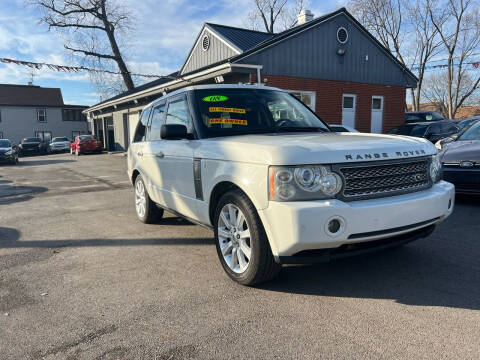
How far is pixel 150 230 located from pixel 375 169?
345cm

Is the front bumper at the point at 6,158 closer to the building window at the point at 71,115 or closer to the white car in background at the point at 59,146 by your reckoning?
the white car in background at the point at 59,146

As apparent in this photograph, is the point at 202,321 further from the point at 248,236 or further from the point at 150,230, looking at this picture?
the point at 150,230

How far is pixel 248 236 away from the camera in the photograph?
318 centimetres

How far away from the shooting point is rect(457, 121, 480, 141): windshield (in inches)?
270

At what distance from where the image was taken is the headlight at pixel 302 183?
9.11ft

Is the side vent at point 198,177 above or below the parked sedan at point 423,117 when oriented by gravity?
below

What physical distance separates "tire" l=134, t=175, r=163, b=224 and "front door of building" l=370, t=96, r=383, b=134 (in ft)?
49.9

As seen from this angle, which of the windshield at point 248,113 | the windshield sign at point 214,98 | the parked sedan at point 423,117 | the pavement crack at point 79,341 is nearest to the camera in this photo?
the pavement crack at point 79,341

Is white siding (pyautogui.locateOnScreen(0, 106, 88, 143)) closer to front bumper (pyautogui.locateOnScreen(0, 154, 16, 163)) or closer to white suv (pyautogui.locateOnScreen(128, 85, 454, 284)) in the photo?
front bumper (pyautogui.locateOnScreen(0, 154, 16, 163))

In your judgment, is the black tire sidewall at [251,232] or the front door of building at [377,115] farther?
the front door of building at [377,115]

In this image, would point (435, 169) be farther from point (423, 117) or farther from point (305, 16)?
point (423, 117)

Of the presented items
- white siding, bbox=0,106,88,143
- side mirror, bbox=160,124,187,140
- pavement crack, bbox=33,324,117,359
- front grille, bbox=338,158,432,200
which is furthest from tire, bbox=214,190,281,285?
white siding, bbox=0,106,88,143

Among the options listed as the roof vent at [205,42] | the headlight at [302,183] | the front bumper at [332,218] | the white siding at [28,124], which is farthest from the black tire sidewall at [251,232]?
the white siding at [28,124]

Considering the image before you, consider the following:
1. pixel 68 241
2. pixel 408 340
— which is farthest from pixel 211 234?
pixel 408 340
